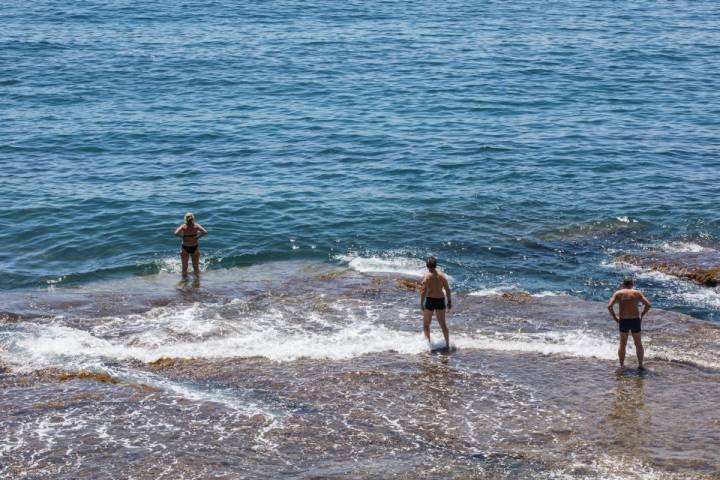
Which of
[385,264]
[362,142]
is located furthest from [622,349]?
[362,142]

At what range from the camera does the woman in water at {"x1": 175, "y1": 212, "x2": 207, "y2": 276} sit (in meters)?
24.3

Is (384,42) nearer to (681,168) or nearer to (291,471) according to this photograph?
(681,168)

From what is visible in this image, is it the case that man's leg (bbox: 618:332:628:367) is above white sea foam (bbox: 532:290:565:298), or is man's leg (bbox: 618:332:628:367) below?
above

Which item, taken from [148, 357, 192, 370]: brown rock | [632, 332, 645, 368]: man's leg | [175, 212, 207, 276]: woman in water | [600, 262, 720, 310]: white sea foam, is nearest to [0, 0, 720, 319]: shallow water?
[600, 262, 720, 310]: white sea foam

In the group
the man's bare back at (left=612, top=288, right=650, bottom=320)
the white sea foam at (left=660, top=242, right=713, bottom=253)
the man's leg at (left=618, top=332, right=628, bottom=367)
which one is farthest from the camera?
the white sea foam at (left=660, top=242, right=713, bottom=253)

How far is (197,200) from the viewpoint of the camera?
1201 inches

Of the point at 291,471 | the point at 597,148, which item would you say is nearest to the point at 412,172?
the point at 597,148

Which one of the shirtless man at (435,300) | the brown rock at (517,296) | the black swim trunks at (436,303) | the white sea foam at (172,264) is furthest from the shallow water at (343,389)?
the white sea foam at (172,264)

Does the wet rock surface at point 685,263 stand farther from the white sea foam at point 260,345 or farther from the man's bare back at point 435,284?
the man's bare back at point 435,284

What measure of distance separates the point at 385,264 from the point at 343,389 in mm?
8556

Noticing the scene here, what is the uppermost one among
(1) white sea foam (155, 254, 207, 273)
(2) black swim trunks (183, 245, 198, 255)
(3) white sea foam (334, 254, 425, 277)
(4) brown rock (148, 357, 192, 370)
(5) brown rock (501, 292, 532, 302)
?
(2) black swim trunks (183, 245, 198, 255)

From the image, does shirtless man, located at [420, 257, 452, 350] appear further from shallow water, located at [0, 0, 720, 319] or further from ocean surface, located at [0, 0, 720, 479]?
shallow water, located at [0, 0, 720, 319]

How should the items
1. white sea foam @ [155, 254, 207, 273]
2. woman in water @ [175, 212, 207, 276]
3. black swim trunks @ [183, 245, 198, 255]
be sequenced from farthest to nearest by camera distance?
white sea foam @ [155, 254, 207, 273]
black swim trunks @ [183, 245, 198, 255]
woman in water @ [175, 212, 207, 276]

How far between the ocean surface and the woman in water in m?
0.71
